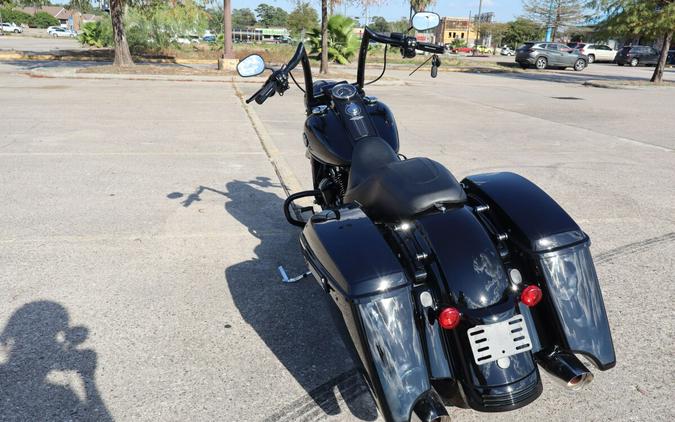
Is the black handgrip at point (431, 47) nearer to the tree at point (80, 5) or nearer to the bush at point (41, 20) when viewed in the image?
the tree at point (80, 5)

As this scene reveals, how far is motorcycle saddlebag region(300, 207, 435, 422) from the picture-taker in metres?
1.82

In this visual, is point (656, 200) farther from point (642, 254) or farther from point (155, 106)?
point (155, 106)

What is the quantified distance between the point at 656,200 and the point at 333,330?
14.2 ft

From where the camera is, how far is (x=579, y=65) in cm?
3041

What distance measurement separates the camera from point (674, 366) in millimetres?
2697

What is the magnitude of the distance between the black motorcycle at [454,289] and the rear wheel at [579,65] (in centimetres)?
3183

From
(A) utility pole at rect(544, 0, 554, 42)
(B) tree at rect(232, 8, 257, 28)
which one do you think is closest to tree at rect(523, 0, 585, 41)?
(A) utility pole at rect(544, 0, 554, 42)

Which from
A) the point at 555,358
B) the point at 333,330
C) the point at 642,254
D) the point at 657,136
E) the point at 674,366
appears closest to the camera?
the point at 555,358

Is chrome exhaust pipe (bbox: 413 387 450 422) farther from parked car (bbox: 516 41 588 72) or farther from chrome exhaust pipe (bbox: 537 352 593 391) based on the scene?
parked car (bbox: 516 41 588 72)

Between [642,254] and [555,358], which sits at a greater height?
[555,358]

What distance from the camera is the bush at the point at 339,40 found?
25.3 m

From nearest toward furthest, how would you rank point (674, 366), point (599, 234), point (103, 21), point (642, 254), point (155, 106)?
point (674, 366) < point (642, 254) < point (599, 234) < point (155, 106) < point (103, 21)

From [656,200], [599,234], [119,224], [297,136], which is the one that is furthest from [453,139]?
[119,224]

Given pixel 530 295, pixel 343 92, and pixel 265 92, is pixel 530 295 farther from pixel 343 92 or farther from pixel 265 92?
pixel 265 92
